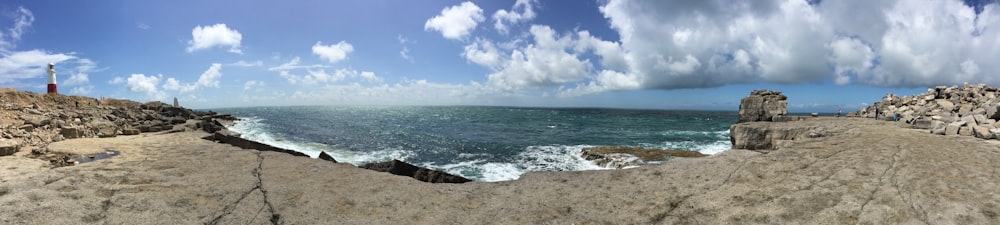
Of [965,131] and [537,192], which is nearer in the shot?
[537,192]

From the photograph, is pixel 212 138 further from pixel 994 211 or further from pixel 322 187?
pixel 994 211

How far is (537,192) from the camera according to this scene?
20.5ft

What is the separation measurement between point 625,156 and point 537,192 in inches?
478

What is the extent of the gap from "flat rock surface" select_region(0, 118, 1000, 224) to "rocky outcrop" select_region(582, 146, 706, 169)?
7752mm

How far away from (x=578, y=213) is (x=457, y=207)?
1.74 m

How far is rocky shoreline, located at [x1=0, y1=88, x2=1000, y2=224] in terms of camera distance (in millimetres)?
4891

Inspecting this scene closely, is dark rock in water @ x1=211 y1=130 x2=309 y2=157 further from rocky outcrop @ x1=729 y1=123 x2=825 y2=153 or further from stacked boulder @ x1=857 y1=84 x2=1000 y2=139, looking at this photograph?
stacked boulder @ x1=857 y1=84 x2=1000 y2=139

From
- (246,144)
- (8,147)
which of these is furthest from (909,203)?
(8,147)

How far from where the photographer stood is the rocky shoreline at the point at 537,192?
4891 mm

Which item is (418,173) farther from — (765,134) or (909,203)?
(765,134)

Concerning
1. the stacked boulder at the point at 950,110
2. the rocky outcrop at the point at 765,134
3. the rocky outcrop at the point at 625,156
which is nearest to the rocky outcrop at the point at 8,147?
the rocky outcrop at the point at 625,156

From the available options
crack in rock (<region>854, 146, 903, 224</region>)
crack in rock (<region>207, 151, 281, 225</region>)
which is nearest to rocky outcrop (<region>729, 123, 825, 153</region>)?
crack in rock (<region>854, 146, 903, 224</region>)

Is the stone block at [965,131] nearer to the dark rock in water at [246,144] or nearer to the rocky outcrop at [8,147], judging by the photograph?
the dark rock in water at [246,144]

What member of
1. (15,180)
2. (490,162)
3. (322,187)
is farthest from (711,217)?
(490,162)
